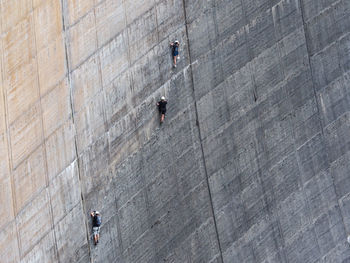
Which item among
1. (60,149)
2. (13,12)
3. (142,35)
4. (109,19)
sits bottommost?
(60,149)

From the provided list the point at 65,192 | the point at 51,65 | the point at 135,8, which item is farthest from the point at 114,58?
the point at 65,192

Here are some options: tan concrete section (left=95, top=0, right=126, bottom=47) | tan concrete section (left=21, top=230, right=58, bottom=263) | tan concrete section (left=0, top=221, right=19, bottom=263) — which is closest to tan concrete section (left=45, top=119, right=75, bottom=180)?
tan concrete section (left=21, top=230, right=58, bottom=263)

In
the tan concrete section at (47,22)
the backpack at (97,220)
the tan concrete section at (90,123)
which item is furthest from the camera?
Result: the backpack at (97,220)

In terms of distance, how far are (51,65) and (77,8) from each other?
1.55m

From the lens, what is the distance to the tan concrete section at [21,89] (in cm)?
1817

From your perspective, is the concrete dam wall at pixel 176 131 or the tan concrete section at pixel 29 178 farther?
the concrete dam wall at pixel 176 131

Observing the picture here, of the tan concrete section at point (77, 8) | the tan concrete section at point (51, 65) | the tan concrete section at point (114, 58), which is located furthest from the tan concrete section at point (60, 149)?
A: the tan concrete section at point (77, 8)

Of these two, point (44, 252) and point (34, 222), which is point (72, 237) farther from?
point (34, 222)


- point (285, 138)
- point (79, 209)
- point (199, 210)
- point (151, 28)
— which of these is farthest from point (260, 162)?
point (79, 209)

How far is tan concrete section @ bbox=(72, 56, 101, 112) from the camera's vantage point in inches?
794

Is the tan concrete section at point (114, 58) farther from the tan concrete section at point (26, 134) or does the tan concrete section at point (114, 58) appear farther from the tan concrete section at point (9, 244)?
the tan concrete section at point (9, 244)

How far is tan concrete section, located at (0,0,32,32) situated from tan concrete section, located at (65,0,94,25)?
142 centimetres

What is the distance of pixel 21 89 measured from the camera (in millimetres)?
18469

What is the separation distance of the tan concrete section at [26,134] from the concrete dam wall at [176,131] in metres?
0.03
